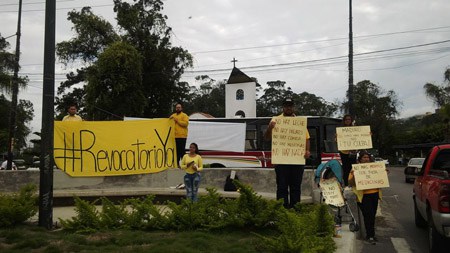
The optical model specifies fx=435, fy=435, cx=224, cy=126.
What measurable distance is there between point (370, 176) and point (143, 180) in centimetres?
579

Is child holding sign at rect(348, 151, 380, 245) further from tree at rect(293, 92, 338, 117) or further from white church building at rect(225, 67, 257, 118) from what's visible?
tree at rect(293, 92, 338, 117)

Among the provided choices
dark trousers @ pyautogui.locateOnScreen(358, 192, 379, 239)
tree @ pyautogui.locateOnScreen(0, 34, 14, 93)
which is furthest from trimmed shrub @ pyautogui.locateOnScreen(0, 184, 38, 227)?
tree @ pyautogui.locateOnScreen(0, 34, 14, 93)

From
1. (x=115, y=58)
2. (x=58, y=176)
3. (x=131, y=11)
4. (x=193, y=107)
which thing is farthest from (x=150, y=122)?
(x=193, y=107)

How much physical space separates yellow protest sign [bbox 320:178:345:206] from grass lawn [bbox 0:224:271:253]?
76.1 inches

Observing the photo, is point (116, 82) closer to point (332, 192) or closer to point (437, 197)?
point (332, 192)

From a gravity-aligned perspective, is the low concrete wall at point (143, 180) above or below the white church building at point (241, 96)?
below

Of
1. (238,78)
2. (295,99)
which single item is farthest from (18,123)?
(295,99)

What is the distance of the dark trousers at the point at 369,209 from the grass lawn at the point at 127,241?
212 cm

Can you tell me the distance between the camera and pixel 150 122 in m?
11.1

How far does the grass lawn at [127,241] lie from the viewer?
17.8 feet

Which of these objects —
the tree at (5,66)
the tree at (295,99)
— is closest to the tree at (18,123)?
the tree at (5,66)

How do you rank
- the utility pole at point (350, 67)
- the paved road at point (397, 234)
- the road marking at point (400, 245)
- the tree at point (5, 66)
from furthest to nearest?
1. the tree at point (5, 66)
2. the utility pole at point (350, 67)
3. the paved road at point (397, 234)
4. the road marking at point (400, 245)

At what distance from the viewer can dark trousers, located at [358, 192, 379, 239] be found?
7492mm

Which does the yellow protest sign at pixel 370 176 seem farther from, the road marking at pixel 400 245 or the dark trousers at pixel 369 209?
the road marking at pixel 400 245
